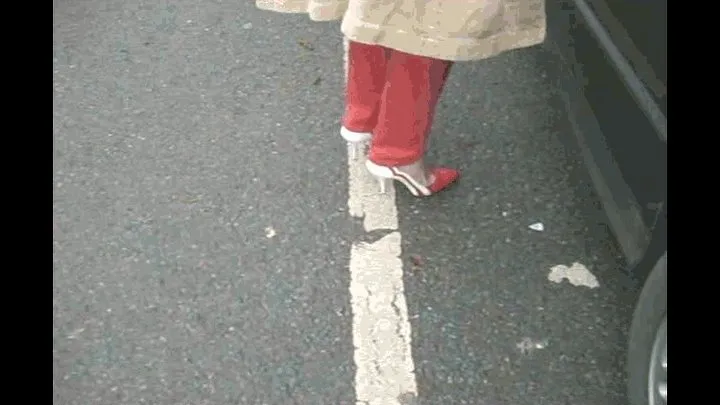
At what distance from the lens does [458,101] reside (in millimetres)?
3533

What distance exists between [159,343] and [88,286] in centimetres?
35

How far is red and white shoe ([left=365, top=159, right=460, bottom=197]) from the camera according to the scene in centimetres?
301

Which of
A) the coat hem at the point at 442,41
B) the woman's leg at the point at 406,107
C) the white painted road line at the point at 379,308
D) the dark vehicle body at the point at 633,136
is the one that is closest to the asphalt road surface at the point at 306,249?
the white painted road line at the point at 379,308

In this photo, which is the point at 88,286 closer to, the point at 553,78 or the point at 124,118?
the point at 124,118

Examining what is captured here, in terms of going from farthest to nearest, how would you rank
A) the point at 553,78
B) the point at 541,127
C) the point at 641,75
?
the point at 541,127
the point at 553,78
the point at 641,75

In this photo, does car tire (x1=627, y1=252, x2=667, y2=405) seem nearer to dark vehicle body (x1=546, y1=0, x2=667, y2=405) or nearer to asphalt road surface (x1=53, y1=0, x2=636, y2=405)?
dark vehicle body (x1=546, y1=0, x2=667, y2=405)

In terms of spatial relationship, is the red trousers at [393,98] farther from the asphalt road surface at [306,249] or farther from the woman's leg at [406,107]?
the asphalt road surface at [306,249]

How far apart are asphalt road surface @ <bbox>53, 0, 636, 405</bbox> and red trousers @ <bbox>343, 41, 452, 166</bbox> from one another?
0.22 m

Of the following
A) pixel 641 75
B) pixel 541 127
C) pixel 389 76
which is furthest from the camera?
pixel 541 127

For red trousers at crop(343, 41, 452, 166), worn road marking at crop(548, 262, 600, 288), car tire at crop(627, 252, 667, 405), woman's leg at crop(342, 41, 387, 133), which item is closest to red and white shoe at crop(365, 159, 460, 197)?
red trousers at crop(343, 41, 452, 166)

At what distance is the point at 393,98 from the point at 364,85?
0.20 meters

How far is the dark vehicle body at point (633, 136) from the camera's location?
2.08 meters

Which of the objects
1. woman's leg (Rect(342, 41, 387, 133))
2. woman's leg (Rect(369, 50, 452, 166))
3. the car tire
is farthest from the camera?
woman's leg (Rect(342, 41, 387, 133))

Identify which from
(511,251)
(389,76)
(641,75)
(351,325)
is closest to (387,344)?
(351,325)
